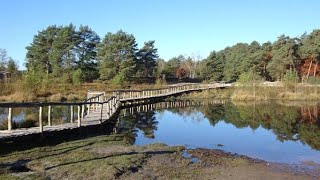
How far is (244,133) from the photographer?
24.4 metres

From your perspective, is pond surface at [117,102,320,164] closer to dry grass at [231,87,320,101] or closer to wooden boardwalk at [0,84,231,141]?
wooden boardwalk at [0,84,231,141]

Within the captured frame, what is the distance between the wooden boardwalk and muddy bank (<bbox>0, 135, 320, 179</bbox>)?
129cm

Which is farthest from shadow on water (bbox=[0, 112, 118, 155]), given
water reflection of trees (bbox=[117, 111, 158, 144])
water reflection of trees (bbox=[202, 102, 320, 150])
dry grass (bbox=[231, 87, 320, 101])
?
dry grass (bbox=[231, 87, 320, 101])

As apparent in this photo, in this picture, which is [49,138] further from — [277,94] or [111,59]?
[111,59]

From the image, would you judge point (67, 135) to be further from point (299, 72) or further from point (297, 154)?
point (299, 72)

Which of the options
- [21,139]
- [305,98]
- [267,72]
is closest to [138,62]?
[267,72]

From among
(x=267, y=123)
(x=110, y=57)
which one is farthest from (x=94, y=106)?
(x=110, y=57)

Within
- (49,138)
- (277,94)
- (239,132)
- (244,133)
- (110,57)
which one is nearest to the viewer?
(49,138)

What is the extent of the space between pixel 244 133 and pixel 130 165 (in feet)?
45.5

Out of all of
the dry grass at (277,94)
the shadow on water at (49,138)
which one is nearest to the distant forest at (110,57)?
the dry grass at (277,94)

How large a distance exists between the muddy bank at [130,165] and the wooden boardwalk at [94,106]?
1288mm

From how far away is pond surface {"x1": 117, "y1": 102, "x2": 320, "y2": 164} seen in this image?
17.9 meters

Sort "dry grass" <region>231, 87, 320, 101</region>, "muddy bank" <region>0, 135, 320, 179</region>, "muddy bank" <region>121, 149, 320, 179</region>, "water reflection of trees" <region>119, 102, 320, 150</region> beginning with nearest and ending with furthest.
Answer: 1. "muddy bank" <region>0, 135, 320, 179</region>
2. "muddy bank" <region>121, 149, 320, 179</region>
3. "water reflection of trees" <region>119, 102, 320, 150</region>
4. "dry grass" <region>231, 87, 320, 101</region>

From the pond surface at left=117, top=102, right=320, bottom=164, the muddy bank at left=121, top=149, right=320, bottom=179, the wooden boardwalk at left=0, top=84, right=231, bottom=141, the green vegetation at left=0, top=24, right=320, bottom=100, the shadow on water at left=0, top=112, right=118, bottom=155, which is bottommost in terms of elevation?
the pond surface at left=117, top=102, right=320, bottom=164
